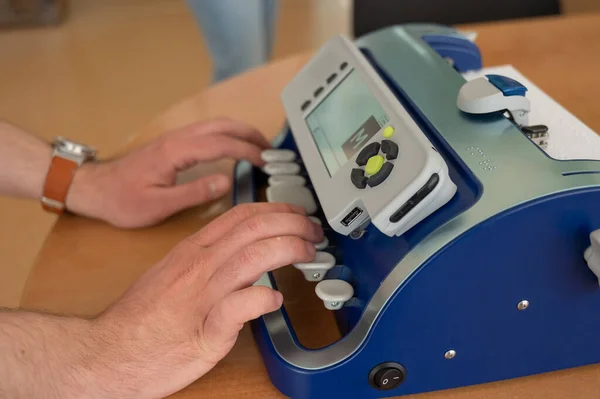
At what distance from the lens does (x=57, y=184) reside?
796 mm

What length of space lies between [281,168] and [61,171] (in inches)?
11.9

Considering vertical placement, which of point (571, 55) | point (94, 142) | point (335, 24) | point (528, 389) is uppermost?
point (571, 55)

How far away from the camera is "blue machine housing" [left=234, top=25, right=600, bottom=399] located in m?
0.49

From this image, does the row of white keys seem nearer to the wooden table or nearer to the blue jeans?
the wooden table

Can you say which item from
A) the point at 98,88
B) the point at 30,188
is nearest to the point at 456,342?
the point at 30,188

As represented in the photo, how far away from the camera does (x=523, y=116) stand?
611 millimetres

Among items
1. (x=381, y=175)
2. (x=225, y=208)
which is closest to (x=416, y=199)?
(x=381, y=175)

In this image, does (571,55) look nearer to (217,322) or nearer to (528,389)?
(528,389)

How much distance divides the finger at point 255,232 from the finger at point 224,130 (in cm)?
26

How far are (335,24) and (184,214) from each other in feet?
6.86

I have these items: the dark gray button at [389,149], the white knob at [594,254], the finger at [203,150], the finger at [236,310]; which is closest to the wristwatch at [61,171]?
the finger at [203,150]

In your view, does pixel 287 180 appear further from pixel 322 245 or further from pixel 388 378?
pixel 388 378

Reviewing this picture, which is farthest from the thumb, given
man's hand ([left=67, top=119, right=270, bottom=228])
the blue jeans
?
the blue jeans

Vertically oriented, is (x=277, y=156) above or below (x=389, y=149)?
below
